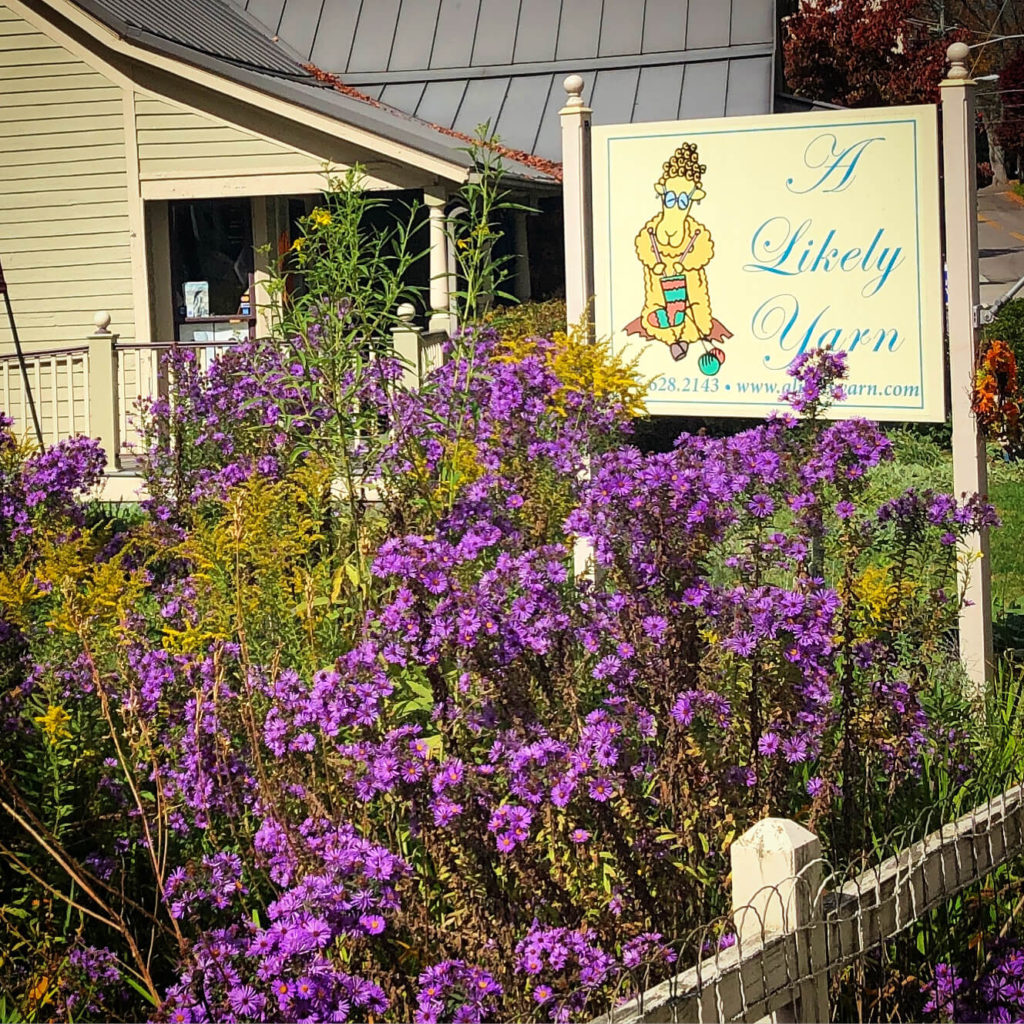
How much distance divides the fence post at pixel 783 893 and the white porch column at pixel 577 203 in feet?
12.7

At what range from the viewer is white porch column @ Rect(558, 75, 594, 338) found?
6320mm

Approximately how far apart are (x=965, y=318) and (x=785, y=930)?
3.62m

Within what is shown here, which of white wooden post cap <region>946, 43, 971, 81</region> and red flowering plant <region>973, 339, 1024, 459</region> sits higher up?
white wooden post cap <region>946, 43, 971, 81</region>

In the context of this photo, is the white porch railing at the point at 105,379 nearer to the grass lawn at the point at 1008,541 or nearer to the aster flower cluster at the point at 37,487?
the grass lawn at the point at 1008,541

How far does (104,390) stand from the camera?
12.9 meters

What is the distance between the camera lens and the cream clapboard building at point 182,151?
14586mm

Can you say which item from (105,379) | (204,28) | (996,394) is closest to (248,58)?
(204,28)

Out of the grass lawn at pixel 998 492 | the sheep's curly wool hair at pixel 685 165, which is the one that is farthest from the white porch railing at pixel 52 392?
the sheep's curly wool hair at pixel 685 165

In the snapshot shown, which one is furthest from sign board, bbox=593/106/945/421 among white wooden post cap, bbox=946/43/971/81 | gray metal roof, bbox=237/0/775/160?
gray metal roof, bbox=237/0/775/160

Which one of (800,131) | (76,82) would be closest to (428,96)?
(76,82)

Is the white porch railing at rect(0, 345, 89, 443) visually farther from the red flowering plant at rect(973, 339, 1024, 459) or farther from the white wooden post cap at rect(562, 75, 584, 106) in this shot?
the red flowering plant at rect(973, 339, 1024, 459)

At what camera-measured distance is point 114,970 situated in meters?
3.40

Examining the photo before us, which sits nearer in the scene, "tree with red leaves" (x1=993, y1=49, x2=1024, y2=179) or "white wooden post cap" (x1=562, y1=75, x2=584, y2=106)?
"white wooden post cap" (x1=562, y1=75, x2=584, y2=106)

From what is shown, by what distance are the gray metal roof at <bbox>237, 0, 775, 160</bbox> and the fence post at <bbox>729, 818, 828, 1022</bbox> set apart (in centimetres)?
1503
